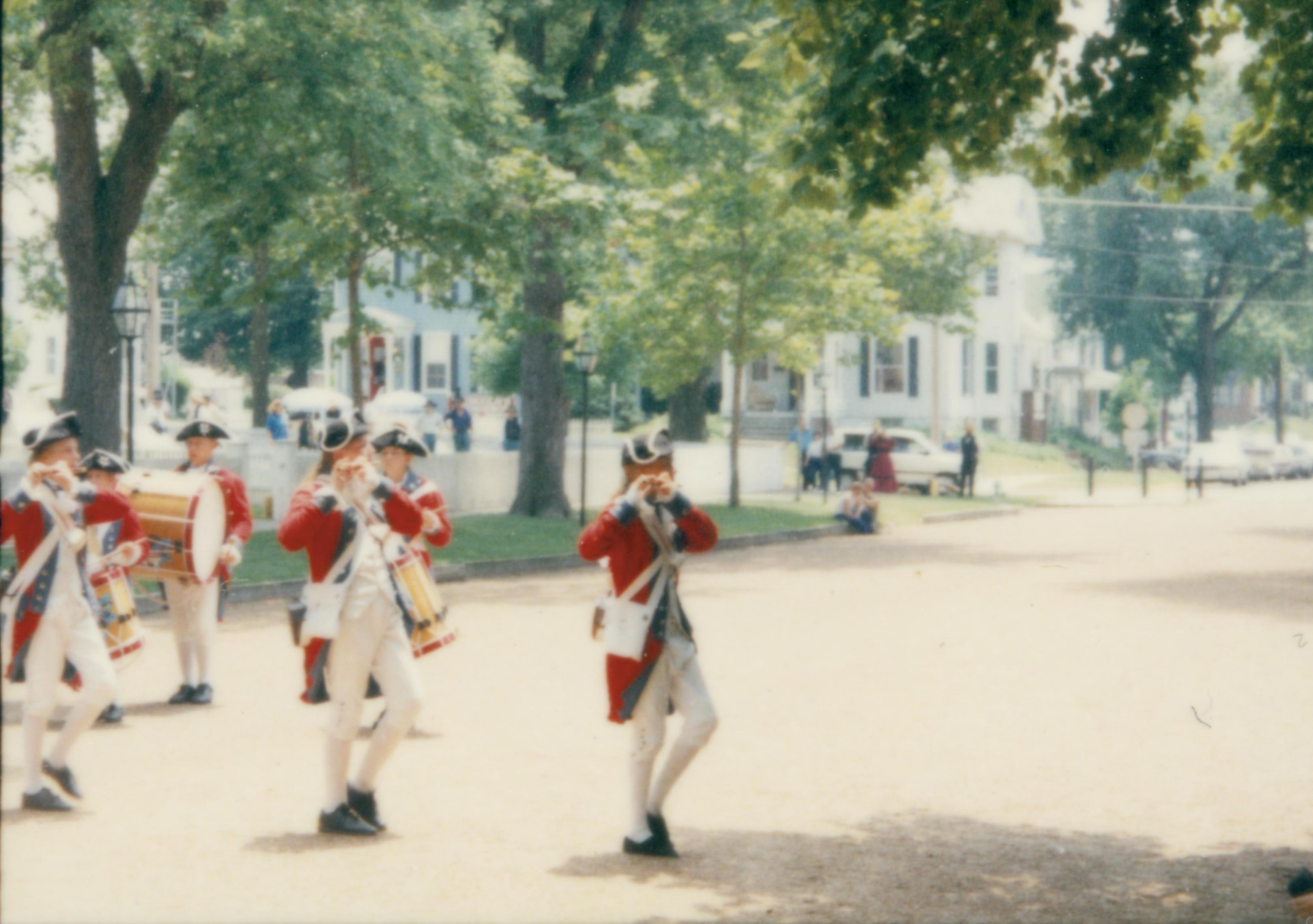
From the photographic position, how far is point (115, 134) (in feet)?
76.1

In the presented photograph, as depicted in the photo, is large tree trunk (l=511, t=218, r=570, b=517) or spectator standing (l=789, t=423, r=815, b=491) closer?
large tree trunk (l=511, t=218, r=570, b=517)

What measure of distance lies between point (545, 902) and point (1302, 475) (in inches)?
2253

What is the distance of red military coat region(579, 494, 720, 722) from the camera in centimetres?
640

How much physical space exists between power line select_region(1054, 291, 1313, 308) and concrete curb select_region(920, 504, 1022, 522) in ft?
100

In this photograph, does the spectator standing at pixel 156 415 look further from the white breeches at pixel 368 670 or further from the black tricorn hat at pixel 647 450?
the black tricorn hat at pixel 647 450

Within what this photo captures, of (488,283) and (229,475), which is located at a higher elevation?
(488,283)

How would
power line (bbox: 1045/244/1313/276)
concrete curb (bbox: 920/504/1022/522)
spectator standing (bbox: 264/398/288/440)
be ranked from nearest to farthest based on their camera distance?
spectator standing (bbox: 264/398/288/440)
concrete curb (bbox: 920/504/1022/522)
power line (bbox: 1045/244/1313/276)

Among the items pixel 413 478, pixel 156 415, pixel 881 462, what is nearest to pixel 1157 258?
pixel 881 462

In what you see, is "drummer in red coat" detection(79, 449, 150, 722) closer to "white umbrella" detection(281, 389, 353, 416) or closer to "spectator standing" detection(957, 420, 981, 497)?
"spectator standing" detection(957, 420, 981, 497)

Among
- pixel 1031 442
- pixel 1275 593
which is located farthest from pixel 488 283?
pixel 1031 442

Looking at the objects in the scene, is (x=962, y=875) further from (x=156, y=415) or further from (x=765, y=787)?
(x=156, y=415)

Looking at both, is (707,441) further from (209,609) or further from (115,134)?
(209,609)

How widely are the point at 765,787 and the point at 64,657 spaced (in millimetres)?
3177

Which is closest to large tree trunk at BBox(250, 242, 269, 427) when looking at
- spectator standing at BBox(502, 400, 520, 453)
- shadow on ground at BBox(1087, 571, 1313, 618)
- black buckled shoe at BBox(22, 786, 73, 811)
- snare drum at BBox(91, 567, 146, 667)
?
spectator standing at BBox(502, 400, 520, 453)
